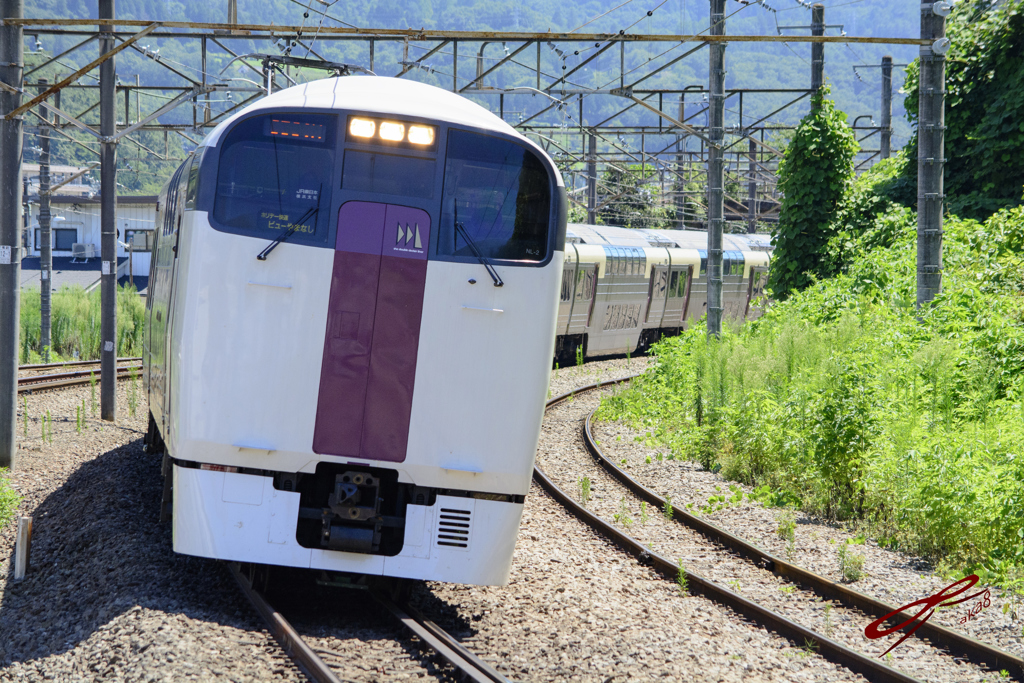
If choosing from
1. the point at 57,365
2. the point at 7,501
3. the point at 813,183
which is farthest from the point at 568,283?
the point at 7,501

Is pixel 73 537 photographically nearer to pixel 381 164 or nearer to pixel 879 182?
pixel 381 164

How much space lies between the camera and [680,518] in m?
10.5

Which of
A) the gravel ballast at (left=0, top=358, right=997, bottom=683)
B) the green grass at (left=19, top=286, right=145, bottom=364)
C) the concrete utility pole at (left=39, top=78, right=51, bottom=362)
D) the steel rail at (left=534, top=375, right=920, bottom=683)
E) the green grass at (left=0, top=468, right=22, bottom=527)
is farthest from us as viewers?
the green grass at (left=19, top=286, right=145, bottom=364)

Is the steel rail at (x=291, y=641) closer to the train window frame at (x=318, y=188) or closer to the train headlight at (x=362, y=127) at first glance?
the train window frame at (x=318, y=188)

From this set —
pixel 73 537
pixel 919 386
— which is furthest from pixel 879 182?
pixel 73 537

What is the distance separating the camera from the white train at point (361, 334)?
6.25 m

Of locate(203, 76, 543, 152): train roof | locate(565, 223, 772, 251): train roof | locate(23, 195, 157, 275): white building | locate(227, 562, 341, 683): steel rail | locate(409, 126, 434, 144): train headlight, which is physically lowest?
locate(227, 562, 341, 683): steel rail

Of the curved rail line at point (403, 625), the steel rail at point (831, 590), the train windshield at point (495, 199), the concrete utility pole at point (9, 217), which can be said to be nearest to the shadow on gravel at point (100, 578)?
the curved rail line at point (403, 625)

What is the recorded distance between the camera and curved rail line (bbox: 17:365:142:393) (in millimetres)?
16453

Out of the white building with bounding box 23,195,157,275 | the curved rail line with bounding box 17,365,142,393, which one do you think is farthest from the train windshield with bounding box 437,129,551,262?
the white building with bounding box 23,195,157,275

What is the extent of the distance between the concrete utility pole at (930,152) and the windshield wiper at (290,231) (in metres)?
8.68

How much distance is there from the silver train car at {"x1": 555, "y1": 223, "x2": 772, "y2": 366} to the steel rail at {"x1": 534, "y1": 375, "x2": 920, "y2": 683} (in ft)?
38.5

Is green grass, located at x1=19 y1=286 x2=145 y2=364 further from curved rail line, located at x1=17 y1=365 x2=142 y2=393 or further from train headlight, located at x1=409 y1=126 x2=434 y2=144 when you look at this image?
train headlight, located at x1=409 y1=126 x2=434 y2=144

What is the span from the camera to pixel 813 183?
21.4m
